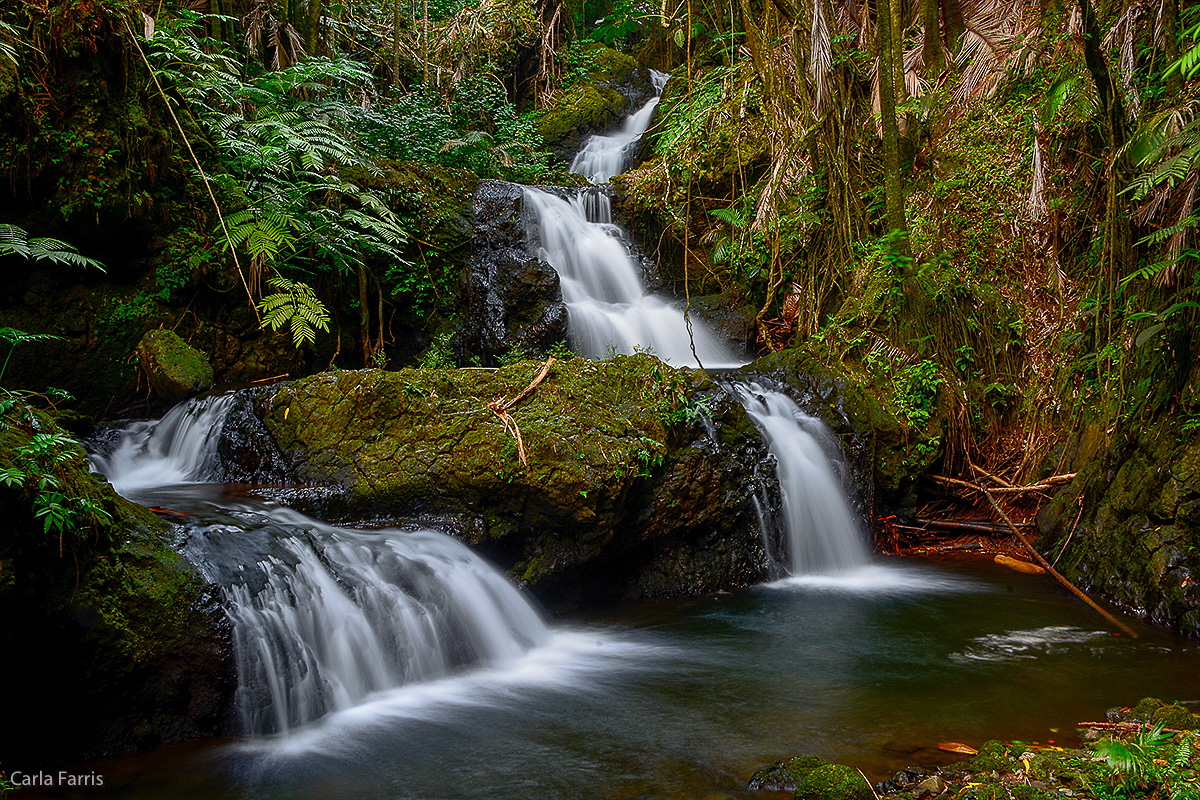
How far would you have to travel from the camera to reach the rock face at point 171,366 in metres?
6.59

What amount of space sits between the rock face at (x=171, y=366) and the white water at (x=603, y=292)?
3.84 m

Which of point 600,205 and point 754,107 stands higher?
point 754,107

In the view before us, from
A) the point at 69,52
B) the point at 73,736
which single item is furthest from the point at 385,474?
the point at 69,52

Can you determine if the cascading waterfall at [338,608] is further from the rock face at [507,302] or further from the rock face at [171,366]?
the rock face at [507,302]

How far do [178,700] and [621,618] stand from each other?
9.27ft

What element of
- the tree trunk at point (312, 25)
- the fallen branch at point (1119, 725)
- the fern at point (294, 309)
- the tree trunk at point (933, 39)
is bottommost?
the fallen branch at point (1119, 725)

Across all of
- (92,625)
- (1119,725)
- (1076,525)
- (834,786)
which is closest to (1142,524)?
(1076,525)

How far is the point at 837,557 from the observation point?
21.0ft

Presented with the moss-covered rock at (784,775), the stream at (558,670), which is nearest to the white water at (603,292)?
the stream at (558,670)

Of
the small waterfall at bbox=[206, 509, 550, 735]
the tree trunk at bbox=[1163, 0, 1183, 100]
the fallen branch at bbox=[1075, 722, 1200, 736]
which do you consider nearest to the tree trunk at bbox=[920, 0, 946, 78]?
the tree trunk at bbox=[1163, 0, 1183, 100]

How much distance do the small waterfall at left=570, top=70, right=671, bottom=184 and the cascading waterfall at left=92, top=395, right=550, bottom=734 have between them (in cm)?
825

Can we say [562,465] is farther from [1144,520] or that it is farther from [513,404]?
[1144,520]

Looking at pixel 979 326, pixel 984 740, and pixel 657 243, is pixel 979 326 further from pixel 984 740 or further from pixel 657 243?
pixel 984 740

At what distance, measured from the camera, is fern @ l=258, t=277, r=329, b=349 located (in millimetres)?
6789
